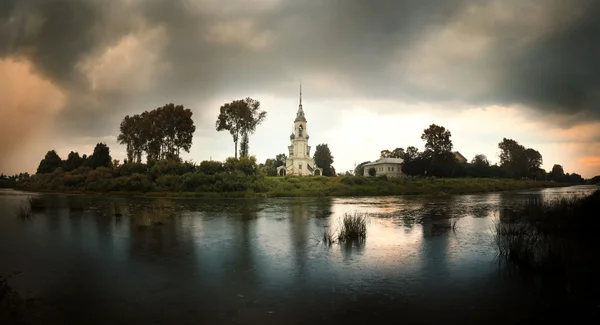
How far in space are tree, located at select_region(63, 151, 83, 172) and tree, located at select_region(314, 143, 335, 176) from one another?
62334 mm

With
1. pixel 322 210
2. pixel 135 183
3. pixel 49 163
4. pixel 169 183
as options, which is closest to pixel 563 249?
pixel 322 210

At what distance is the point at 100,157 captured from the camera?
72500mm

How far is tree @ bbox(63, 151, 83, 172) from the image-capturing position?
7488cm

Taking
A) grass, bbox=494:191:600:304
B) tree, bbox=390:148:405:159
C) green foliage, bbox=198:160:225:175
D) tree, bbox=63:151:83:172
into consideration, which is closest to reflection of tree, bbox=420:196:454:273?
grass, bbox=494:191:600:304

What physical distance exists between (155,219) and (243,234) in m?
6.92

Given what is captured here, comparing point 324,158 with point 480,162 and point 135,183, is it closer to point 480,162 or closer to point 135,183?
point 480,162

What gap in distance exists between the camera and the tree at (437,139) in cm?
8788

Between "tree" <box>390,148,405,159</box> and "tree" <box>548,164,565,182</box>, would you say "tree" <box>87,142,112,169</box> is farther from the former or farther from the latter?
"tree" <box>548,164,565,182</box>

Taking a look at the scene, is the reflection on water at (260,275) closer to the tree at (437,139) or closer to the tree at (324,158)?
the tree at (437,139)

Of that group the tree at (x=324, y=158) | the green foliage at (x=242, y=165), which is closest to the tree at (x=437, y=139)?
the tree at (x=324, y=158)

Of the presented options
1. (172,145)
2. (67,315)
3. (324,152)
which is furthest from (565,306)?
(324,152)

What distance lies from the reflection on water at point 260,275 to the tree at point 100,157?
5872 cm

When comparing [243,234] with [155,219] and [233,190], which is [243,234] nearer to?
[155,219]

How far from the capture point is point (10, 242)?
14.9 metres
